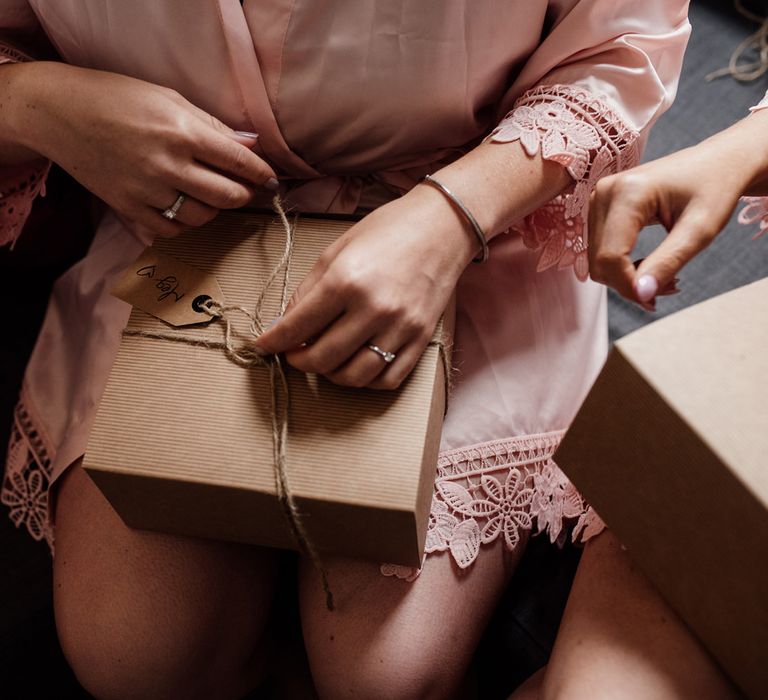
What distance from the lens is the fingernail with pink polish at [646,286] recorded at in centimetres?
55

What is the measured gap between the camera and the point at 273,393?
61 centimetres

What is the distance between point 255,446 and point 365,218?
23cm

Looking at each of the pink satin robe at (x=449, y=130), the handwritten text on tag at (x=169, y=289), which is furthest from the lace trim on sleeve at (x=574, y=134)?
the handwritten text on tag at (x=169, y=289)

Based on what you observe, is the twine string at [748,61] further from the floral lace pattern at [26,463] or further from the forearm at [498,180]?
the floral lace pattern at [26,463]

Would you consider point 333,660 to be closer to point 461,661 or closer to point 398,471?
point 461,661

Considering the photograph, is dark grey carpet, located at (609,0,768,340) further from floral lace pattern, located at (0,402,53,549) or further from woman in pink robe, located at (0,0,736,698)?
floral lace pattern, located at (0,402,53,549)

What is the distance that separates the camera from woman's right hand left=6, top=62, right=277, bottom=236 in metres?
0.64

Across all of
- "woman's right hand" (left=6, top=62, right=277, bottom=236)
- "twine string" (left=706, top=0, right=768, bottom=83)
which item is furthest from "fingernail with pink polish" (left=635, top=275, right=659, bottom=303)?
"twine string" (left=706, top=0, right=768, bottom=83)

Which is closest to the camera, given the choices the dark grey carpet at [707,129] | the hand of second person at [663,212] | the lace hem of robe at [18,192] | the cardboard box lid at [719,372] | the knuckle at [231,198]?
the cardboard box lid at [719,372]

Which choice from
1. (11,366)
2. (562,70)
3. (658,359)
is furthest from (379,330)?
(11,366)

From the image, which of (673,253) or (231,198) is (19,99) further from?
(673,253)

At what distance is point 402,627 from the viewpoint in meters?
0.70

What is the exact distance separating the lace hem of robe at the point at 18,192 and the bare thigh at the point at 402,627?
55cm

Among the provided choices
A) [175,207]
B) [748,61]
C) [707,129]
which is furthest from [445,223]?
[748,61]
